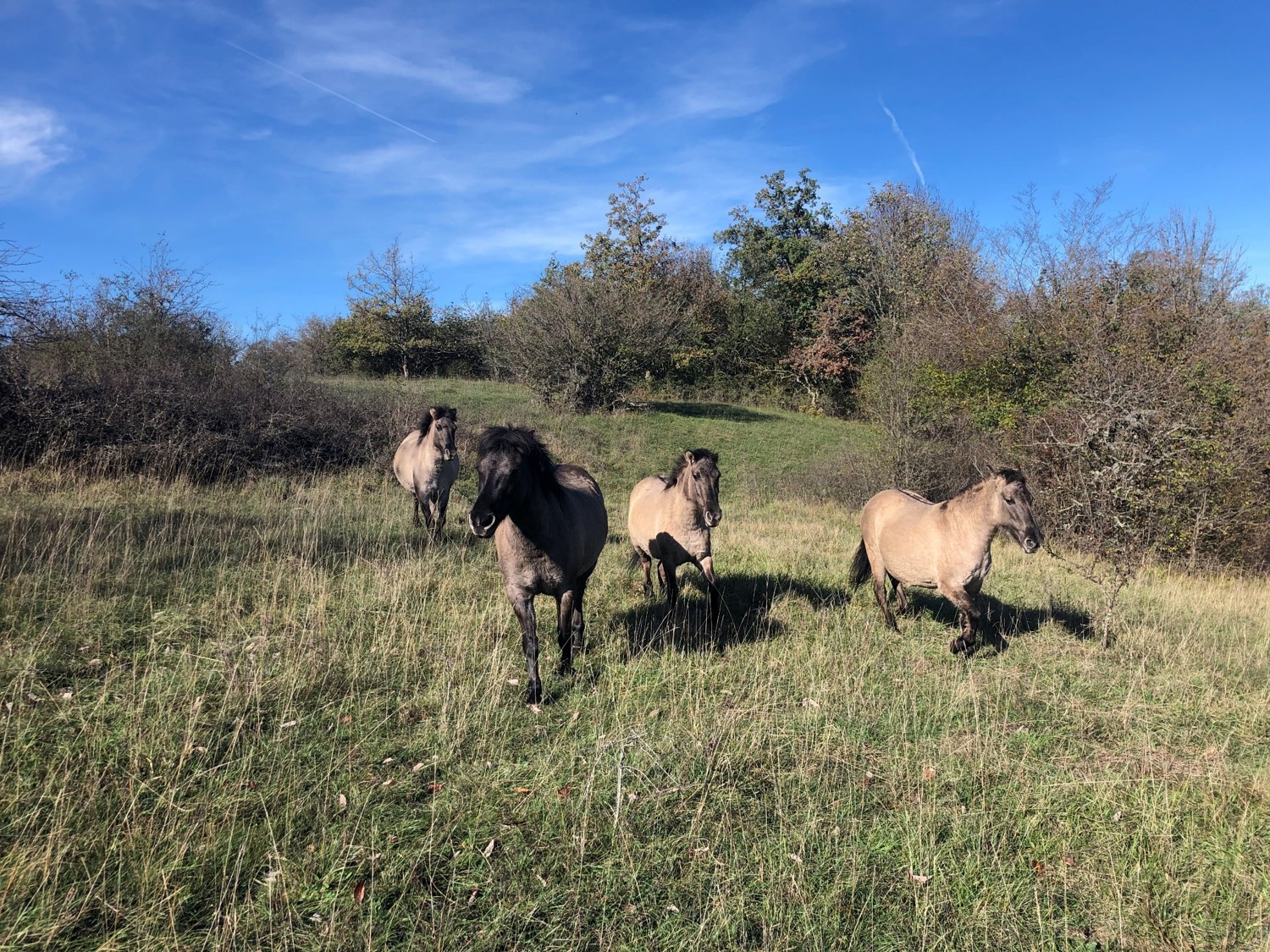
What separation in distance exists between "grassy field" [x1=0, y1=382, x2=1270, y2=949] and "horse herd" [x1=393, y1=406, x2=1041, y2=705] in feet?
1.86

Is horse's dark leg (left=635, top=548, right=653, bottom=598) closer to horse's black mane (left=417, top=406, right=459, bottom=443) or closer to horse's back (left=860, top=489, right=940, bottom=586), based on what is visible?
horse's back (left=860, top=489, right=940, bottom=586)

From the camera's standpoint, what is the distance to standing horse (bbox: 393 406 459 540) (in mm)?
10711

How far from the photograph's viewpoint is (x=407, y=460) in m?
12.2

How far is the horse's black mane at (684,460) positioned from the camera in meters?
7.28

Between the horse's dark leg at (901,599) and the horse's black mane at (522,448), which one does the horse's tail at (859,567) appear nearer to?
the horse's dark leg at (901,599)

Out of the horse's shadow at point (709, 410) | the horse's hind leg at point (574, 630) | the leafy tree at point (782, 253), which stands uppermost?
the leafy tree at point (782, 253)

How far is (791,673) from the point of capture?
5797mm

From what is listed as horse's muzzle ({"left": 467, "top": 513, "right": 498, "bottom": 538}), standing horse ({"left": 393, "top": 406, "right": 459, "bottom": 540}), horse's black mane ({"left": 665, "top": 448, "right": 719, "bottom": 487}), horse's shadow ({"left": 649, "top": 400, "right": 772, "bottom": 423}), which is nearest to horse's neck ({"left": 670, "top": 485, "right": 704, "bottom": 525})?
horse's black mane ({"left": 665, "top": 448, "right": 719, "bottom": 487})

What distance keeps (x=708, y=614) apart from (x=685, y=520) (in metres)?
1.09

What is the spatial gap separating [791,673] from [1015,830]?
2247 mm

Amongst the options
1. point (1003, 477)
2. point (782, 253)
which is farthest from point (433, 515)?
point (782, 253)

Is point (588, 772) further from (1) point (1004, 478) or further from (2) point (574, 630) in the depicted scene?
(1) point (1004, 478)

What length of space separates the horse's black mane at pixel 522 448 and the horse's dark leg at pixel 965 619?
4499 millimetres

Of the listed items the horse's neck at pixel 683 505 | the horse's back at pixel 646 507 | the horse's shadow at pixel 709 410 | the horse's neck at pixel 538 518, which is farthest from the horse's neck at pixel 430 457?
the horse's shadow at pixel 709 410
